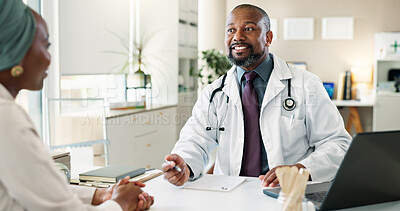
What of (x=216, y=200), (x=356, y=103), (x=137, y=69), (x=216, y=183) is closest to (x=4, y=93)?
Answer: (x=216, y=200)

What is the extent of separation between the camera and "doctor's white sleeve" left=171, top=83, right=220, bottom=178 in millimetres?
1851

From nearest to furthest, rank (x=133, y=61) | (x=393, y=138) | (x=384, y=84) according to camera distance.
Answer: (x=393, y=138), (x=133, y=61), (x=384, y=84)

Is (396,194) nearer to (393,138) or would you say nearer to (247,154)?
(393,138)

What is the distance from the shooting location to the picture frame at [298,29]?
6.16m

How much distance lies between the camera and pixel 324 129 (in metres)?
2.00

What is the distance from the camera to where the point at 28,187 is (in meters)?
0.85

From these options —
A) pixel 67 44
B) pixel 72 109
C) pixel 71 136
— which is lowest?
pixel 71 136

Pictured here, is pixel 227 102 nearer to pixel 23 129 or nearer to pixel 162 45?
pixel 23 129

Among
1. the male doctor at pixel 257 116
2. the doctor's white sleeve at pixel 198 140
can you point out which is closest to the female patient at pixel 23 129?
the doctor's white sleeve at pixel 198 140

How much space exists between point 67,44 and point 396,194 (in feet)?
9.79

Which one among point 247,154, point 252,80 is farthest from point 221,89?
point 247,154

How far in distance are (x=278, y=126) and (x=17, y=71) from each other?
1.33 meters

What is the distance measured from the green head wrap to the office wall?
5642mm

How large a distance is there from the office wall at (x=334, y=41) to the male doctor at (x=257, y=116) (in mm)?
4223
